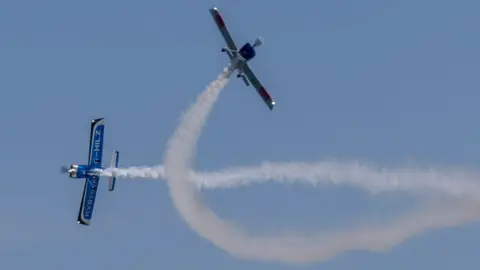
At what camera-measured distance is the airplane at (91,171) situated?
12256 centimetres

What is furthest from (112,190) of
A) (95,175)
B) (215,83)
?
(215,83)

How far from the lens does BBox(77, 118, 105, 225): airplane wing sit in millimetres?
124625

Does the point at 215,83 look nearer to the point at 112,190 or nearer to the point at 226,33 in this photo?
the point at 226,33

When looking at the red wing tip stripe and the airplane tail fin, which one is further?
the airplane tail fin

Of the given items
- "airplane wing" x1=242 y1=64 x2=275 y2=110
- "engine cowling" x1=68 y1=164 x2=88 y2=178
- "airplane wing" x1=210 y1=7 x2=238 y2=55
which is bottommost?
"engine cowling" x1=68 y1=164 x2=88 y2=178

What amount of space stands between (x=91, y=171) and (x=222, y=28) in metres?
21.2

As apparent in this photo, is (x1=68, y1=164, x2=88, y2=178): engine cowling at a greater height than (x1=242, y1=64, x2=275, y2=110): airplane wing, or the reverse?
(x1=242, y1=64, x2=275, y2=110): airplane wing

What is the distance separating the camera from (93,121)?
128750mm

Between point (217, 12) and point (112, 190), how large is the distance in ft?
74.6

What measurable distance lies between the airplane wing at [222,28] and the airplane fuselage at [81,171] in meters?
20.6

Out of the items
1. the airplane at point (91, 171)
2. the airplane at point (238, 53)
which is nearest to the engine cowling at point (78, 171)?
the airplane at point (91, 171)

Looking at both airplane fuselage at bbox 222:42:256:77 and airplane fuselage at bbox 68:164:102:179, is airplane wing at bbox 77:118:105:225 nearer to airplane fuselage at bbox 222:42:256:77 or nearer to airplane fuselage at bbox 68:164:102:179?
airplane fuselage at bbox 68:164:102:179

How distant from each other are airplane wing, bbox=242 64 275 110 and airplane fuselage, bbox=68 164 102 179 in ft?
63.2

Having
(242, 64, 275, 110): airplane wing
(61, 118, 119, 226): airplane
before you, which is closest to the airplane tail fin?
(61, 118, 119, 226): airplane
